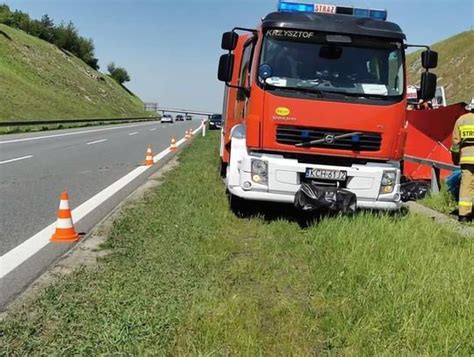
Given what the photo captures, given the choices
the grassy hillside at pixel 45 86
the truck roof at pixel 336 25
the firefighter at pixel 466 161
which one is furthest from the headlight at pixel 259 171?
the grassy hillside at pixel 45 86

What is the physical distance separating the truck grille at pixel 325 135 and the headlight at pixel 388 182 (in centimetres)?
40

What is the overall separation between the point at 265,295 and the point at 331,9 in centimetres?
525

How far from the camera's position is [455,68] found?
2350 inches

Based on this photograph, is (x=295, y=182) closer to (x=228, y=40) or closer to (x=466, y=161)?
(x=228, y=40)

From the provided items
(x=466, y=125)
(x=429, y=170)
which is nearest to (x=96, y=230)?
(x=466, y=125)

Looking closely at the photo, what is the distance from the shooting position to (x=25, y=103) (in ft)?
173

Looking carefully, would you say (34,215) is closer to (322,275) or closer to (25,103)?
(322,275)

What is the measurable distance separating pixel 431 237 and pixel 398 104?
1.89 metres

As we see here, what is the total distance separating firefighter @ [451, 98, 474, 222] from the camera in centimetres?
820

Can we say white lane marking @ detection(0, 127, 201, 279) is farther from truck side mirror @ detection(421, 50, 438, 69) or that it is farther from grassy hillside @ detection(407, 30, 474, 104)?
grassy hillside @ detection(407, 30, 474, 104)

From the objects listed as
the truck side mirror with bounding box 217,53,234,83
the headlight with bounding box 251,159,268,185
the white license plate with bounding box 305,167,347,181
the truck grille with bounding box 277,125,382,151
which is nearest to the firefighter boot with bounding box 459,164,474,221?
the truck grille with bounding box 277,125,382,151

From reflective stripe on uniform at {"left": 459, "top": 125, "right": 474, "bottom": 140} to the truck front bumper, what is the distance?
4.82ft

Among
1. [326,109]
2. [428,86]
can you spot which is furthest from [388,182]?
[428,86]

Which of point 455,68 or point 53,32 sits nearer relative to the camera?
point 455,68
